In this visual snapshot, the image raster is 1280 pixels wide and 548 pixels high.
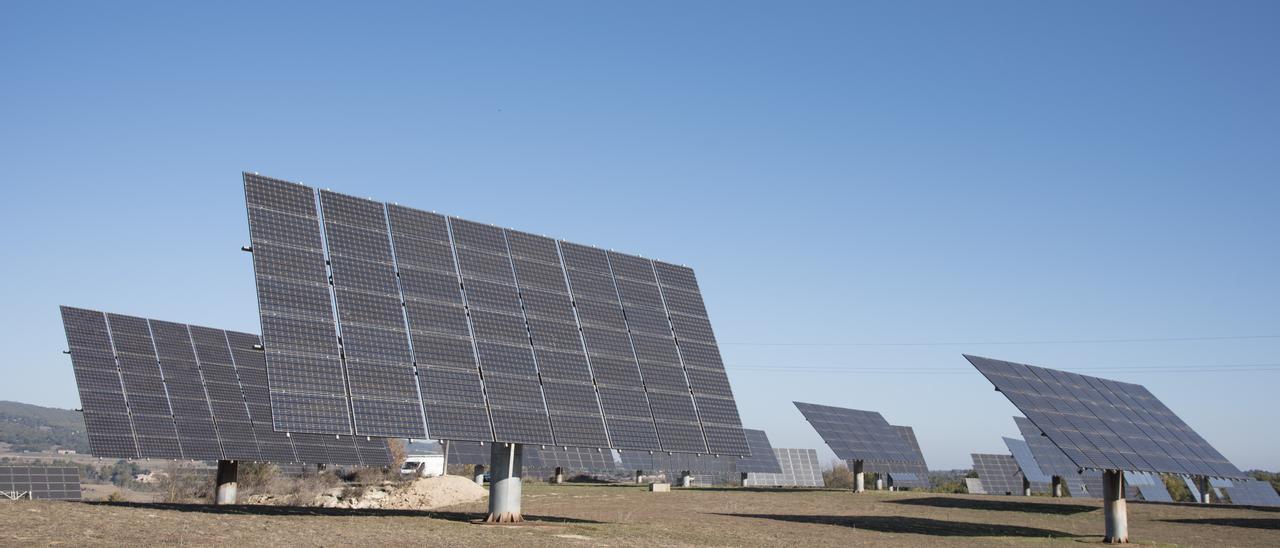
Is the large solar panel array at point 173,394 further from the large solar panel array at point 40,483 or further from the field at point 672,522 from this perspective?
the field at point 672,522

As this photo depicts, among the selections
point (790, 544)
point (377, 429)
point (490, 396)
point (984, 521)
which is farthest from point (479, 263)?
point (984, 521)

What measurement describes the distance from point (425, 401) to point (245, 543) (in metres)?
6.04

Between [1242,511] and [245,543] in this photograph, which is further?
[1242,511]

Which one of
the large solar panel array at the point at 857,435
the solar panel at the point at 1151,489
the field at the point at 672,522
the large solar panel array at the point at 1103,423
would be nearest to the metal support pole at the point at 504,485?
the field at the point at 672,522

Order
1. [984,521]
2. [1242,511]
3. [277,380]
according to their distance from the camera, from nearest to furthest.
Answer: [277,380]
[984,521]
[1242,511]

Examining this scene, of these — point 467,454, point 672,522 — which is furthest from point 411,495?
point 672,522

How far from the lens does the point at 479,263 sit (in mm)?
27578

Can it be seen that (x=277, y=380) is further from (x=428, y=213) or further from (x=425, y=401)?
(x=428, y=213)

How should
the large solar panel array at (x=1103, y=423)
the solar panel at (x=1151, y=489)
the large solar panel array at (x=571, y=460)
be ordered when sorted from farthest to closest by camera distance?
the solar panel at (x=1151, y=489), the large solar panel array at (x=571, y=460), the large solar panel array at (x=1103, y=423)

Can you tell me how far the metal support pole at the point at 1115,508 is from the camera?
2877cm

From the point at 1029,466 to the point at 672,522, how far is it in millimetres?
43994

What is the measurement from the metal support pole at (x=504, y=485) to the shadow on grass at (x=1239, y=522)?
25.2 meters

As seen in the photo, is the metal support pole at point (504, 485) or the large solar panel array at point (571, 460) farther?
the large solar panel array at point (571, 460)

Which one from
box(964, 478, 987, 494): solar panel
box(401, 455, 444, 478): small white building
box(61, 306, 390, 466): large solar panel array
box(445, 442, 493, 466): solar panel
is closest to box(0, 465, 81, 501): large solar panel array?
box(61, 306, 390, 466): large solar panel array
